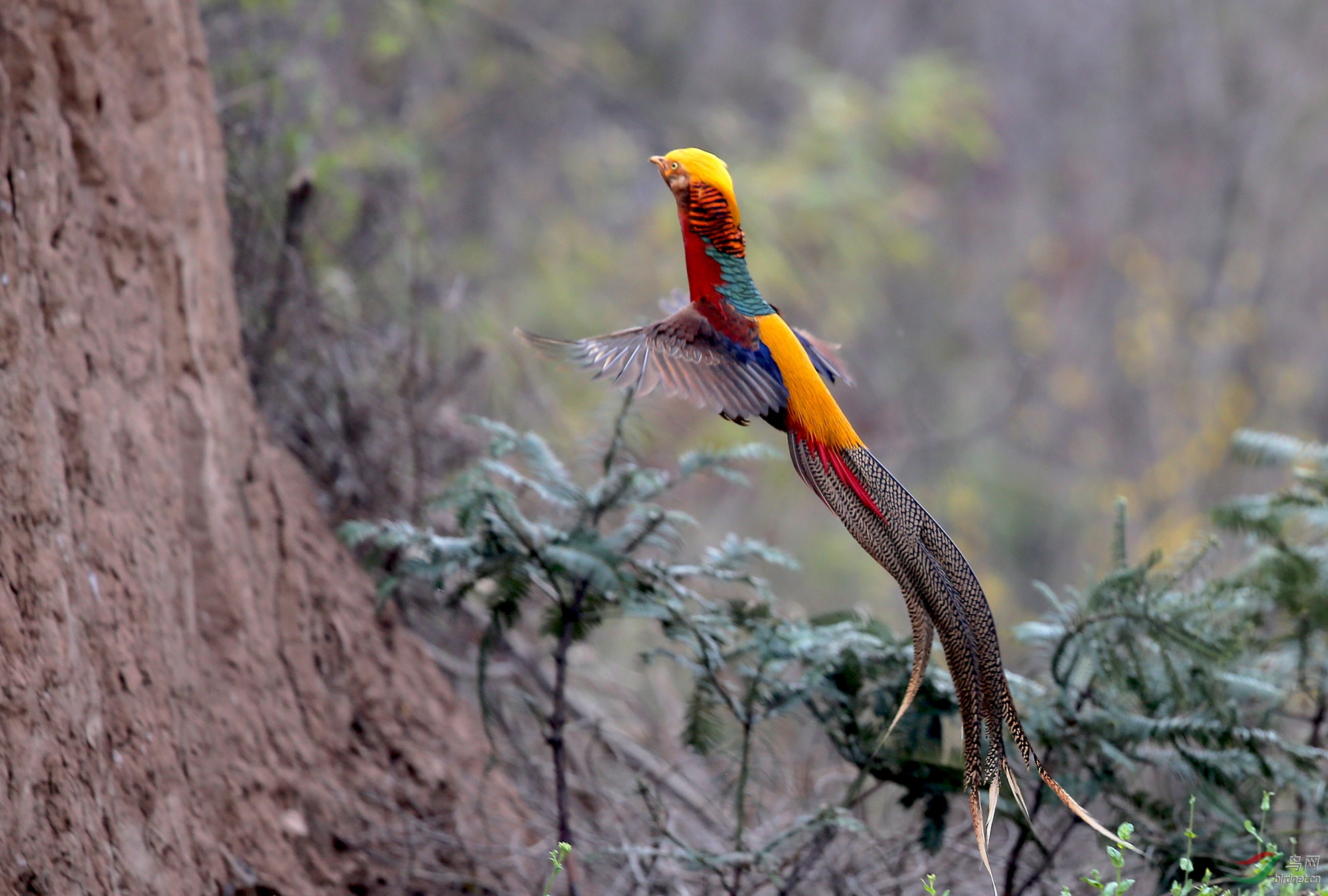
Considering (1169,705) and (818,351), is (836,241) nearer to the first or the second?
(818,351)

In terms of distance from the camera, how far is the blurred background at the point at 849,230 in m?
4.77

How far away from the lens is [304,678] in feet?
11.4

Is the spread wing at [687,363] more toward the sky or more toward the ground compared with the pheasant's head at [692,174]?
more toward the ground

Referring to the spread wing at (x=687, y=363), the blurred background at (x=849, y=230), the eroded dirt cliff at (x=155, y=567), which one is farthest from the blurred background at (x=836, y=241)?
the eroded dirt cliff at (x=155, y=567)

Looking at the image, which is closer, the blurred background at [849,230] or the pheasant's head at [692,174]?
the pheasant's head at [692,174]

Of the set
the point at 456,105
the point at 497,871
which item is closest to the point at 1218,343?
the point at 456,105

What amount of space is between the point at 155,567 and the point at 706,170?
5.37ft

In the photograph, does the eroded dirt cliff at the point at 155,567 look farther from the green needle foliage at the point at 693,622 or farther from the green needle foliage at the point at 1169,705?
the green needle foliage at the point at 1169,705

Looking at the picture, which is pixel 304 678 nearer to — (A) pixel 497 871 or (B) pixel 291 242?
(A) pixel 497 871

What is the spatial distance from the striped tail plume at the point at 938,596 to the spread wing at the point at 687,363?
0.57 feet

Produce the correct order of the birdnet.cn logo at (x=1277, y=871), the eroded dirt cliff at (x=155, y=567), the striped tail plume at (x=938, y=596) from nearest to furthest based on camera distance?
the birdnet.cn logo at (x=1277, y=871)
the eroded dirt cliff at (x=155, y=567)
the striped tail plume at (x=938, y=596)

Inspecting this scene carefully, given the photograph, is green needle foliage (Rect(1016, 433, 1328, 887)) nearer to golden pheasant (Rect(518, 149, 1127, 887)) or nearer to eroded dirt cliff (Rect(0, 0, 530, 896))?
golden pheasant (Rect(518, 149, 1127, 887))

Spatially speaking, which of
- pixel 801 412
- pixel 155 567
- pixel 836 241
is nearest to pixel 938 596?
pixel 801 412

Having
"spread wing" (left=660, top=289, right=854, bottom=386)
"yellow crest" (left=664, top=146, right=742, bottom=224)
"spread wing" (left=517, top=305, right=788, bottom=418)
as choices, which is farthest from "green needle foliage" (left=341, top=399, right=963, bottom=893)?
"yellow crest" (left=664, top=146, right=742, bottom=224)
